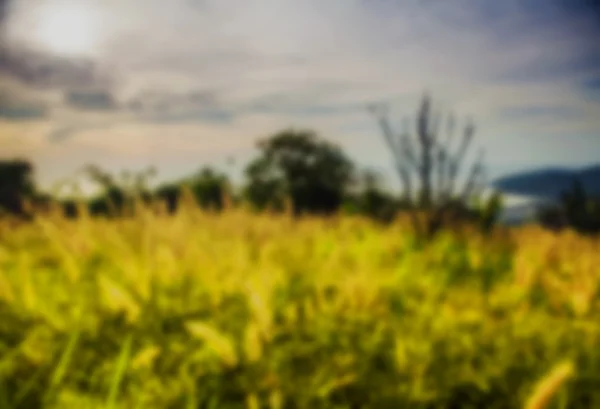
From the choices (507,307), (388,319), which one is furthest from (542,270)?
(388,319)

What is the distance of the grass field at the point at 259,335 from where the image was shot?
3.32 feet

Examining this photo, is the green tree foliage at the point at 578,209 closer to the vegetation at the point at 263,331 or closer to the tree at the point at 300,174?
the tree at the point at 300,174

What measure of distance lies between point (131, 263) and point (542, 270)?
1580 millimetres

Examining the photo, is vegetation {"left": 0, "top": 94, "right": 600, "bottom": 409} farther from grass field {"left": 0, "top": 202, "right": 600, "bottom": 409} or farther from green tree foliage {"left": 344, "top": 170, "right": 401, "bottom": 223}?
green tree foliage {"left": 344, "top": 170, "right": 401, "bottom": 223}

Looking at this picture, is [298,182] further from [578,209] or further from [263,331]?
[263,331]

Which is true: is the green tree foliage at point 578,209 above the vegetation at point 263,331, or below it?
below

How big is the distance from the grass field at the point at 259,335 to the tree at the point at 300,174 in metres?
5.33

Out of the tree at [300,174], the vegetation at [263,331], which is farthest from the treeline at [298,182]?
the vegetation at [263,331]

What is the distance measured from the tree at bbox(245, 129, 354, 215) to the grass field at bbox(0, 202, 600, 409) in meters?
5.33

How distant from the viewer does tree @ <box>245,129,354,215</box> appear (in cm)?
725

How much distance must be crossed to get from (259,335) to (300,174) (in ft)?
21.6

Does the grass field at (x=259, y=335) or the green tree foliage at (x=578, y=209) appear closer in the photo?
the grass field at (x=259, y=335)

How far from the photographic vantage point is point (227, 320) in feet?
4.00

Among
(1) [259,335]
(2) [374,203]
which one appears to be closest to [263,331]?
(1) [259,335]
